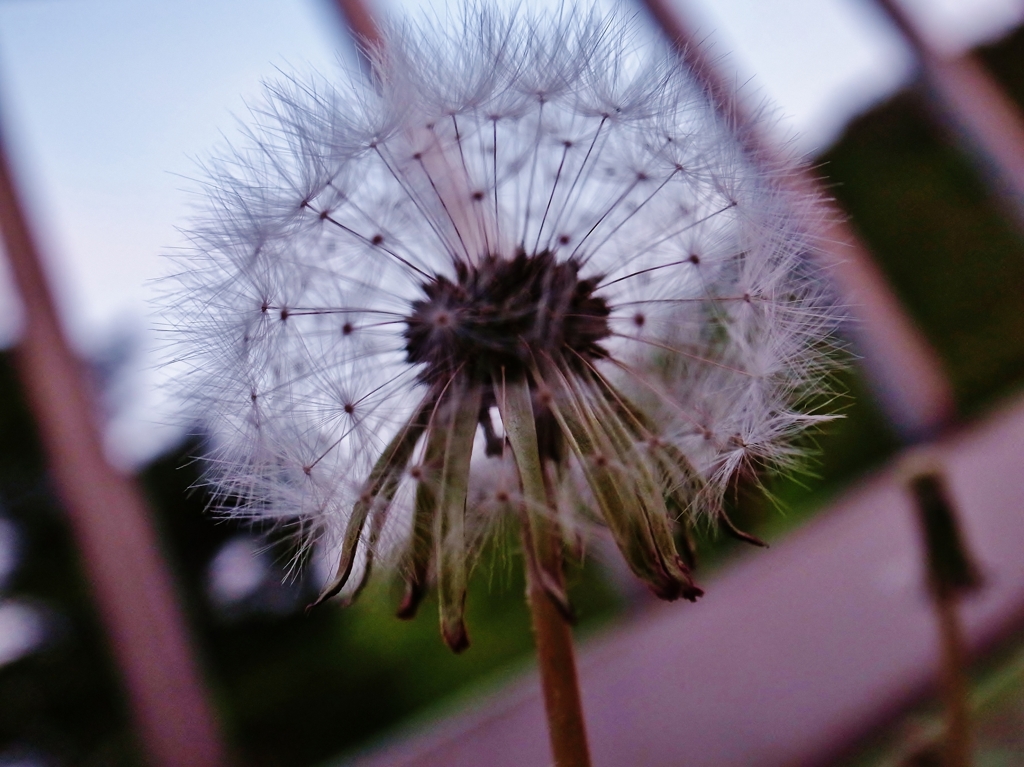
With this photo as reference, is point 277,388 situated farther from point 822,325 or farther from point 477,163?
point 822,325

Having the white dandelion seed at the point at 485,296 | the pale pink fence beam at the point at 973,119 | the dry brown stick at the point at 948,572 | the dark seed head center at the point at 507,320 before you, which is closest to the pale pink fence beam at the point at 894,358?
the pale pink fence beam at the point at 973,119

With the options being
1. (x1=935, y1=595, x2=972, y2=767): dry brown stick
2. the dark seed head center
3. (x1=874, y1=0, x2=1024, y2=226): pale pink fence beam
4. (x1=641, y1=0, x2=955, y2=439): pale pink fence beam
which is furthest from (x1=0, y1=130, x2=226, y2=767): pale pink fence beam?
(x1=874, y1=0, x2=1024, y2=226): pale pink fence beam

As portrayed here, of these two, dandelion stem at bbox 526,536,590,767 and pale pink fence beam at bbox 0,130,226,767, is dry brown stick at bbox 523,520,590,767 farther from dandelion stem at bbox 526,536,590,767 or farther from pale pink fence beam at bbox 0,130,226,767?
pale pink fence beam at bbox 0,130,226,767

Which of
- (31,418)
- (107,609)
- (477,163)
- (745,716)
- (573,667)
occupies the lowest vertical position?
(745,716)

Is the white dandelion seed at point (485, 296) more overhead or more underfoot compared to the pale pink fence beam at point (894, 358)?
more overhead

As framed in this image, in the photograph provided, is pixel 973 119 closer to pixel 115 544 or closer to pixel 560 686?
pixel 560 686

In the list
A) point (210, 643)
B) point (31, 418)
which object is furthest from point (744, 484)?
point (31, 418)

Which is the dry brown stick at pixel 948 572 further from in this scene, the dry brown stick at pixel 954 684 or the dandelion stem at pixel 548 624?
the dandelion stem at pixel 548 624
